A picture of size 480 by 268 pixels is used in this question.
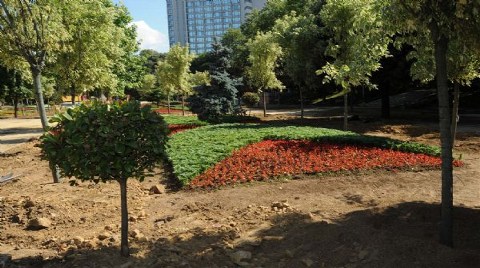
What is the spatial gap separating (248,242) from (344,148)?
24.3ft

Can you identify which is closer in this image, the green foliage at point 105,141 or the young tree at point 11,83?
the green foliage at point 105,141

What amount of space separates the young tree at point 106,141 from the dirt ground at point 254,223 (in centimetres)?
148

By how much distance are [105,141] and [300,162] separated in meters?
7.22

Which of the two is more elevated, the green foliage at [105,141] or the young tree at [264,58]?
the young tree at [264,58]

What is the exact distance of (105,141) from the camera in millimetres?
5539

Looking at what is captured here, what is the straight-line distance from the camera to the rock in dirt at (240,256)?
593 centimetres

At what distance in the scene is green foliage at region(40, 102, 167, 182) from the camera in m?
5.52

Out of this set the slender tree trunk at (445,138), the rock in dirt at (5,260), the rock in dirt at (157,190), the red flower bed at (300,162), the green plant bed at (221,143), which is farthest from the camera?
the green plant bed at (221,143)

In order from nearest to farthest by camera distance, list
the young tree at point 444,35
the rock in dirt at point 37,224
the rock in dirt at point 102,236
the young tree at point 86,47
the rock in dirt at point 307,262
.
→ the young tree at point 444,35 → the rock in dirt at point 307,262 → the rock in dirt at point 102,236 → the rock in dirt at point 37,224 → the young tree at point 86,47

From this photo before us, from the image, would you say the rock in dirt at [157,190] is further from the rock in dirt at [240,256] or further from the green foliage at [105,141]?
the rock in dirt at [240,256]

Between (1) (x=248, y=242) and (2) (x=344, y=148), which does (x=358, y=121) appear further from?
(1) (x=248, y=242)

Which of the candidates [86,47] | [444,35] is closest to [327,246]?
[444,35]

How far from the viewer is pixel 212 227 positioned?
7.46 metres

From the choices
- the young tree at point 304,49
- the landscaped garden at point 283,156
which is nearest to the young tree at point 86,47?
the landscaped garden at point 283,156
